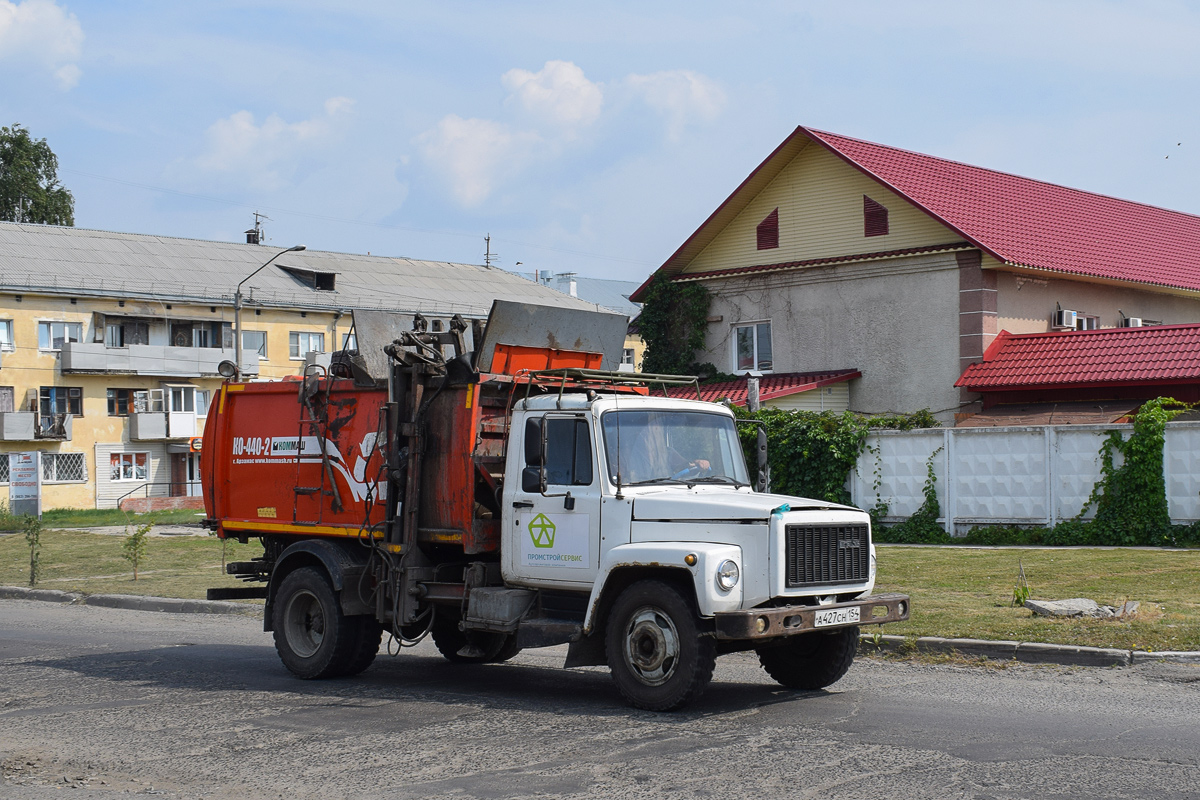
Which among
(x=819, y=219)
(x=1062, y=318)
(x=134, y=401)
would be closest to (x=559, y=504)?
(x=819, y=219)

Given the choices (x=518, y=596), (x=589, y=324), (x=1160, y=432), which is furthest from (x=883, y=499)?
(x=518, y=596)

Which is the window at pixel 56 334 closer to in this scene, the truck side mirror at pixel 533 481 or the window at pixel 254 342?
the window at pixel 254 342

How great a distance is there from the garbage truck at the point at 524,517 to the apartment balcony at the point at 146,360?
43.5m

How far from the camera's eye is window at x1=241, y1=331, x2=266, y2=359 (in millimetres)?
59750

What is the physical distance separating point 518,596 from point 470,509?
857mm

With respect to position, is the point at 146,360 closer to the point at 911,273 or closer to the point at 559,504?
the point at 911,273

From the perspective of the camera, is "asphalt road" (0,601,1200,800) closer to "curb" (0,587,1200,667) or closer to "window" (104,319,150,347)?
"curb" (0,587,1200,667)

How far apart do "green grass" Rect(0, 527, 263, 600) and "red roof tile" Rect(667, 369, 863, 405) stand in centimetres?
1193

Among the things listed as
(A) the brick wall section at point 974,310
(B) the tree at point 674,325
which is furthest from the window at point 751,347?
(A) the brick wall section at point 974,310

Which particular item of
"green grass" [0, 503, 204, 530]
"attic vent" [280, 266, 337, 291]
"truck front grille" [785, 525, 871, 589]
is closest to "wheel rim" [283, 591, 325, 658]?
"truck front grille" [785, 525, 871, 589]

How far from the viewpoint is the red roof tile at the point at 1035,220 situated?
2934 cm

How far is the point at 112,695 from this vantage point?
10133 millimetres

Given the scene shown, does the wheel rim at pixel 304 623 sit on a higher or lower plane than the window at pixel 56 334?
lower

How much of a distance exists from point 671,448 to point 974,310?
2008 centimetres
